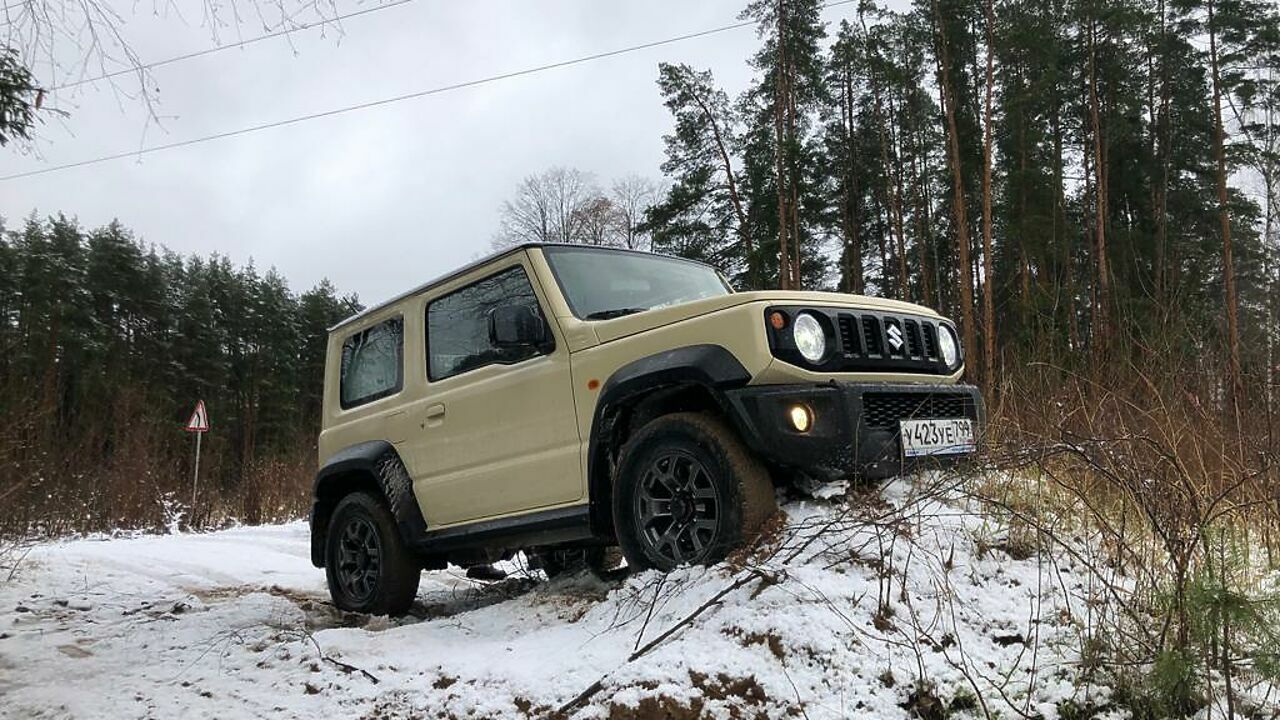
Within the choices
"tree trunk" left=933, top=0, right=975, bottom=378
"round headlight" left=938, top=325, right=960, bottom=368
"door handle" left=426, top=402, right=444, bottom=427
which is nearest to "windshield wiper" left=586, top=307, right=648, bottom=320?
"door handle" left=426, top=402, right=444, bottom=427

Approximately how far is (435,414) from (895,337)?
2504 mm

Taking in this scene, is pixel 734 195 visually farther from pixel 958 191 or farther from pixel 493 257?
pixel 493 257

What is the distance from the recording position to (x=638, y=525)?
3314 millimetres

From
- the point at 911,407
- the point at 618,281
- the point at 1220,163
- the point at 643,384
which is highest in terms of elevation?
the point at 1220,163

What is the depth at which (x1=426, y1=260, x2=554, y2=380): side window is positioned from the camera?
407 cm

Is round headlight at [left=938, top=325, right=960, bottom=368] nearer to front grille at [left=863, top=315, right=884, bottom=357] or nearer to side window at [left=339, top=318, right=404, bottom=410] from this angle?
front grille at [left=863, top=315, right=884, bottom=357]

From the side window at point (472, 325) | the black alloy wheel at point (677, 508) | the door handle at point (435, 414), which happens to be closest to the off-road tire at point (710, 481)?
the black alloy wheel at point (677, 508)

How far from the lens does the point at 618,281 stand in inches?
165

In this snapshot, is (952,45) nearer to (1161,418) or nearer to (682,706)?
(1161,418)

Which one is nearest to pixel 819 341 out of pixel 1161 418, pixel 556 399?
pixel 556 399

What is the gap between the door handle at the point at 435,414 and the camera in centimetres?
445

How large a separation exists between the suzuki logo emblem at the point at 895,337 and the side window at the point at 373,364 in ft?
9.50

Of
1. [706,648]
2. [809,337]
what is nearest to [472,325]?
[809,337]

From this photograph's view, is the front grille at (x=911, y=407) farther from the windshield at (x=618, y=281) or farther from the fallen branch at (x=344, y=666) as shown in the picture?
the fallen branch at (x=344, y=666)
